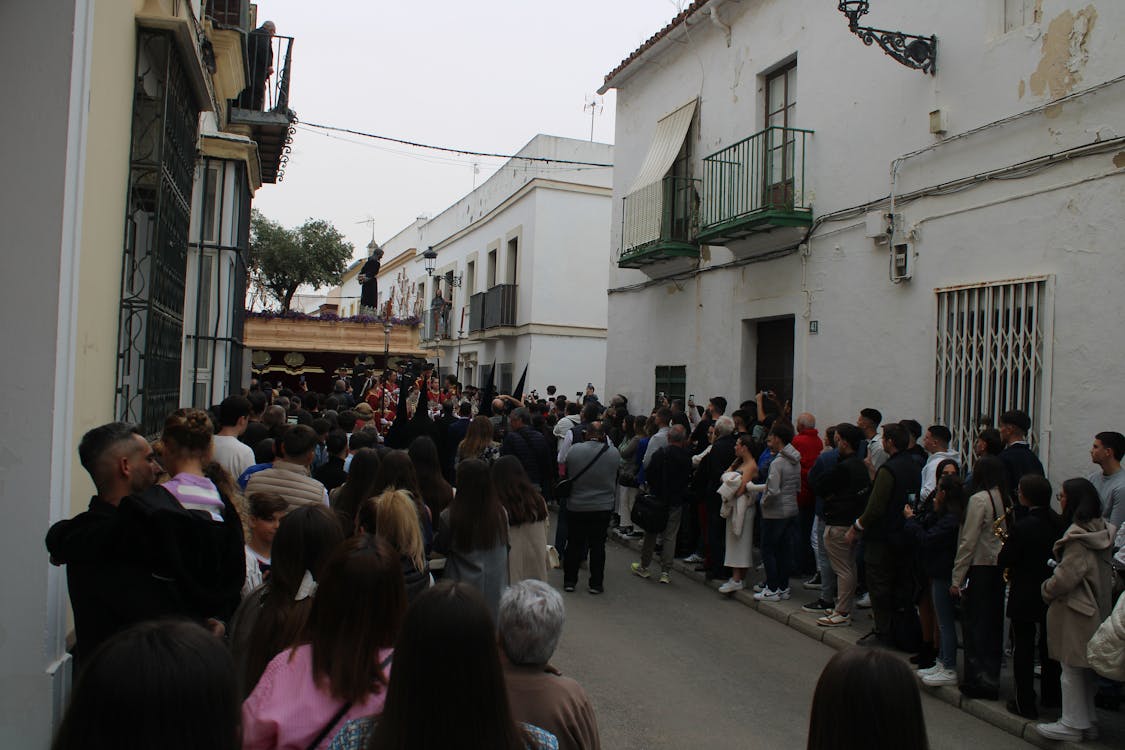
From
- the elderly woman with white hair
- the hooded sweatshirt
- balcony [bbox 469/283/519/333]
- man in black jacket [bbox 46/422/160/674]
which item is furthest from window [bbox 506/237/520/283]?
the elderly woman with white hair

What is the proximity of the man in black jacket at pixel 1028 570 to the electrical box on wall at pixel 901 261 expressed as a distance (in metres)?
4.16

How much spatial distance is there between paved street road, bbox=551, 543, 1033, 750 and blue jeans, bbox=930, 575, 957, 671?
338mm

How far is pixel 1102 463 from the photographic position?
629 centimetres

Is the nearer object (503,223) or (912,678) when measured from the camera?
(912,678)

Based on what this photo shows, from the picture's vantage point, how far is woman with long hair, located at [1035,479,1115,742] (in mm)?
5105

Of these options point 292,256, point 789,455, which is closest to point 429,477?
point 789,455

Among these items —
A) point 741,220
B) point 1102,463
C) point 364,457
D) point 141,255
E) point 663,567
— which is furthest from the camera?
point 741,220

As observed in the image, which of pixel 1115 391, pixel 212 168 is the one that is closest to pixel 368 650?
pixel 1115 391

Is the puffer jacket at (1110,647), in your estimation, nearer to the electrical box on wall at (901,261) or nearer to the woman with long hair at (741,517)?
the woman with long hair at (741,517)

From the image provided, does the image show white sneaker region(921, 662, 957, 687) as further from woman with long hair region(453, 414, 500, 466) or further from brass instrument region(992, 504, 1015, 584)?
woman with long hair region(453, 414, 500, 466)

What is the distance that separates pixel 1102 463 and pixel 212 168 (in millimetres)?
9047

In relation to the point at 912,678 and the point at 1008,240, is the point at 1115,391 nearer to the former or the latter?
the point at 1008,240

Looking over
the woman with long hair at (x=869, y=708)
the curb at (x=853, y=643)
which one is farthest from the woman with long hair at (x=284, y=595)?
the curb at (x=853, y=643)

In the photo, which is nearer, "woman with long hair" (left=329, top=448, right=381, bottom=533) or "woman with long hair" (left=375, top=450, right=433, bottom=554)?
"woman with long hair" (left=375, top=450, right=433, bottom=554)
